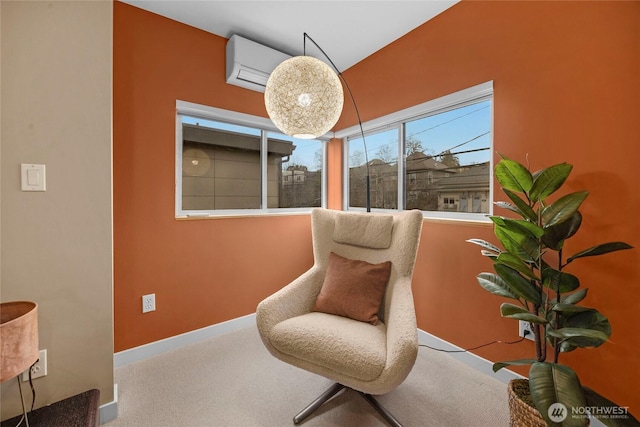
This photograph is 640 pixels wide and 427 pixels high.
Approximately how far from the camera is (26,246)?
3.91 feet

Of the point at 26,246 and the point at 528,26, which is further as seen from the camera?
the point at 528,26

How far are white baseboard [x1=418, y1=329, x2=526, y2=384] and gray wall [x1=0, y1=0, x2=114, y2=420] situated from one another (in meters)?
2.03

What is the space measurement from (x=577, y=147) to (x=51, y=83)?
2.53 metres

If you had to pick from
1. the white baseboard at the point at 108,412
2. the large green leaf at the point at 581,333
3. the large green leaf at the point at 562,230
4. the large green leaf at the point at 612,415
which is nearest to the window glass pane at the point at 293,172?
the white baseboard at the point at 108,412

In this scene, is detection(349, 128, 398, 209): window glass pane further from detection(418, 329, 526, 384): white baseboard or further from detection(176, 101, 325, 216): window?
detection(418, 329, 526, 384): white baseboard

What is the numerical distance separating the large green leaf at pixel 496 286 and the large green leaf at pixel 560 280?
15 cm

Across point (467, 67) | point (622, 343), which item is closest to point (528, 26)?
point (467, 67)

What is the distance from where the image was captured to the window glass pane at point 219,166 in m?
2.22

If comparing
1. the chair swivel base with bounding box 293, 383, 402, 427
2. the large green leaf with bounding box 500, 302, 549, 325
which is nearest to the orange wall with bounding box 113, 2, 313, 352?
the chair swivel base with bounding box 293, 383, 402, 427

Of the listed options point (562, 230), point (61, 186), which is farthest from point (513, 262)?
point (61, 186)

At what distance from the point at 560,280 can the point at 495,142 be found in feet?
3.08

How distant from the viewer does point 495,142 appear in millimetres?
1684

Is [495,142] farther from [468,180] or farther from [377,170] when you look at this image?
[377,170]

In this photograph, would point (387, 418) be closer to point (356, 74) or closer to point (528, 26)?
point (528, 26)
